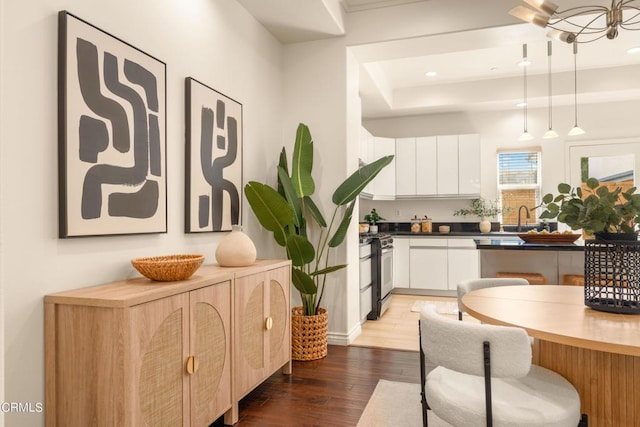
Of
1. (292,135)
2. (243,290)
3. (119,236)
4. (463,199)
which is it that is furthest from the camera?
(463,199)

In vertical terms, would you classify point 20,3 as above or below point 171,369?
above

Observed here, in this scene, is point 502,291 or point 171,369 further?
point 502,291

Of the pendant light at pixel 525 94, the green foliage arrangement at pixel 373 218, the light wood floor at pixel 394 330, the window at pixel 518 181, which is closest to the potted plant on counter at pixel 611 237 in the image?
the light wood floor at pixel 394 330

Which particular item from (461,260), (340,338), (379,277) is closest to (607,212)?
(340,338)

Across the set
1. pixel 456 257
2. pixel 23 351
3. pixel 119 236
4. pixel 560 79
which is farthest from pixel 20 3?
pixel 560 79

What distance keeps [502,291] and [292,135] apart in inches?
93.5

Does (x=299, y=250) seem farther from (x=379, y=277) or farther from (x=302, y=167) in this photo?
(x=379, y=277)

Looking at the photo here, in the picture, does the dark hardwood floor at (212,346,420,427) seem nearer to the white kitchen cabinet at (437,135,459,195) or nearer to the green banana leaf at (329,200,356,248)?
the green banana leaf at (329,200,356,248)

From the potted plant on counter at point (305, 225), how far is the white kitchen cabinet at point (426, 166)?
293 centimetres

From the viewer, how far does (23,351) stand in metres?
1.57

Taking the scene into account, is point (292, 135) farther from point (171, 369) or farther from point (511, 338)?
point (511, 338)

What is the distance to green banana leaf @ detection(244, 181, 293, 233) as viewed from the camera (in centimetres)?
280

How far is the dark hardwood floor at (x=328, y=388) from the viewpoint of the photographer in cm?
232

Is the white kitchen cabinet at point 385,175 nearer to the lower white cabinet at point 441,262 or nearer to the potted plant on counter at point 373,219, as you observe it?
the potted plant on counter at point 373,219
